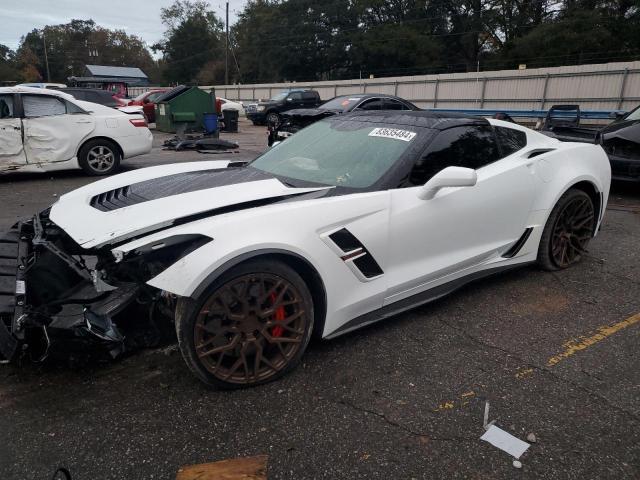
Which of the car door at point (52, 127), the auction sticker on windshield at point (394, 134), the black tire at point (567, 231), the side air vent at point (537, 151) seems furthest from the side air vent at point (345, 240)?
the car door at point (52, 127)

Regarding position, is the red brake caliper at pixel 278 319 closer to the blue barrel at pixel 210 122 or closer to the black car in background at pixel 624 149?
the black car in background at pixel 624 149

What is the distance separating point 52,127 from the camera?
8117mm

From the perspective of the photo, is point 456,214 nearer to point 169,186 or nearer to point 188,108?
point 169,186

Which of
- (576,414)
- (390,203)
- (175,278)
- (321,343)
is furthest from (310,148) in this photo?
(576,414)

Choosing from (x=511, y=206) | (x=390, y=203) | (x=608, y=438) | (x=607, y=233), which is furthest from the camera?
(x=607, y=233)

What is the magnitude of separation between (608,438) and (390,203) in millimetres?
1574

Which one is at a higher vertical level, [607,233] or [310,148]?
[310,148]

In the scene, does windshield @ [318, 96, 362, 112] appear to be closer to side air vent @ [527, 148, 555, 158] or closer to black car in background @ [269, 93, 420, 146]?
black car in background @ [269, 93, 420, 146]

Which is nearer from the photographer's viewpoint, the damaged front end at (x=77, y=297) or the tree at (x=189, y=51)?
the damaged front end at (x=77, y=297)

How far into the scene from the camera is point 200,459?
2.06m

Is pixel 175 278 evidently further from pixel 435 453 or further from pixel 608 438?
pixel 608 438

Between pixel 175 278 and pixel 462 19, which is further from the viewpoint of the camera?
pixel 462 19

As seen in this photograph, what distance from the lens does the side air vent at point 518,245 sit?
369cm

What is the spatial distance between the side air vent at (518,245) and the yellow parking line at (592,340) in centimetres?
79
